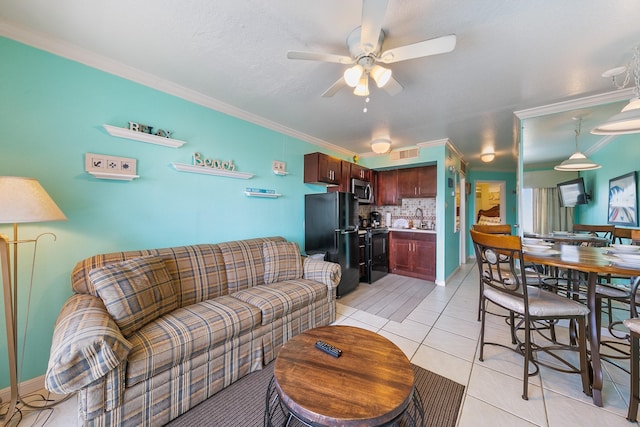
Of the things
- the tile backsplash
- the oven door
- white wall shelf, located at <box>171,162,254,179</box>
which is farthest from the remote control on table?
the tile backsplash

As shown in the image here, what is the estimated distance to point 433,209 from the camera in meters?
4.67

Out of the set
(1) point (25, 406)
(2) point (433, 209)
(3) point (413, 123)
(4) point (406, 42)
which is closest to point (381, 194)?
(2) point (433, 209)

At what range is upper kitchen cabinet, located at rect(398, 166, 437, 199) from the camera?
4293 millimetres

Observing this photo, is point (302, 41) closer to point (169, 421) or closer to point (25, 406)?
point (169, 421)

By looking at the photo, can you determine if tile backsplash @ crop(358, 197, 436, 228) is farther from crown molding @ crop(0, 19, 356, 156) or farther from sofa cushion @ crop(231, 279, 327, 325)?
crown molding @ crop(0, 19, 356, 156)

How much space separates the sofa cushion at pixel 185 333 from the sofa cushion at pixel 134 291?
79 mm

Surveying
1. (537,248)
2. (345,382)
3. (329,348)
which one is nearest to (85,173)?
(329,348)

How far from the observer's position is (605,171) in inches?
95.3

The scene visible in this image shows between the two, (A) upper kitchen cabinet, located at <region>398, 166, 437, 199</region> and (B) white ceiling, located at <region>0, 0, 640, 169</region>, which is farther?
(A) upper kitchen cabinet, located at <region>398, 166, 437, 199</region>

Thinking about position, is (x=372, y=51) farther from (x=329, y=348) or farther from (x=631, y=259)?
(x=631, y=259)

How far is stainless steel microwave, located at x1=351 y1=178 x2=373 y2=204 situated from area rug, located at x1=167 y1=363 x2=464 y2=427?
119 inches

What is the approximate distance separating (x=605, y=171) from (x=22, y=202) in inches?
195

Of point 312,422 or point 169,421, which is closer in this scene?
point 312,422

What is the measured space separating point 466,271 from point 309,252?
368 centimetres
